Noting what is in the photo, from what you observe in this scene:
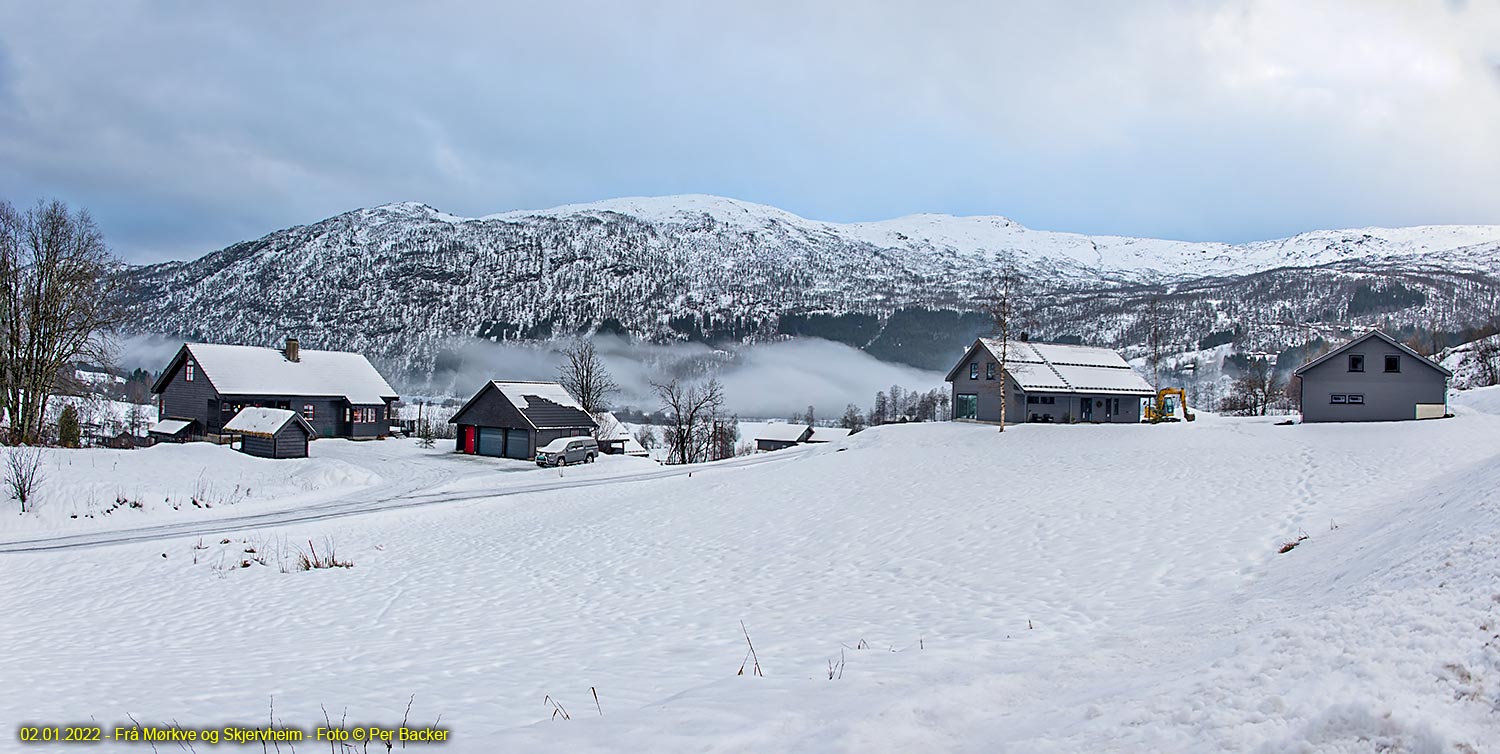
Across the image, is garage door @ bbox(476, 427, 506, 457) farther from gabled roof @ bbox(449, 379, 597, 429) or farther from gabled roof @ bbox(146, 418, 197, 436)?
gabled roof @ bbox(146, 418, 197, 436)

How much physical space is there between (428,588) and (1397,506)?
20679 millimetres

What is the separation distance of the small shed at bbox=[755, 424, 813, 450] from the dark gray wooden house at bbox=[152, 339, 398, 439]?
5514 cm

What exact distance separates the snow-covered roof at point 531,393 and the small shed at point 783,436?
51690mm

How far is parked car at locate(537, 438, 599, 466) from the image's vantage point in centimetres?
5091

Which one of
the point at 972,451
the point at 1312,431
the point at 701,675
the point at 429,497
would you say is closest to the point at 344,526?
the point at 429,497

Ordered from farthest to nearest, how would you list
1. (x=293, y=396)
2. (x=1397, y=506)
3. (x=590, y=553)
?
(x=293, y=396)
(x=590, y=553)
(x=1397, y=506)

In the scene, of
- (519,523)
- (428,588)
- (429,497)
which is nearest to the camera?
(428,588)

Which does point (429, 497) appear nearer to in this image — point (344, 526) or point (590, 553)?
point (344, 526)

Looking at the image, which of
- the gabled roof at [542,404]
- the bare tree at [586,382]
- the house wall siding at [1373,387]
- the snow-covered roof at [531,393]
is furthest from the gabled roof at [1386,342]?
the bare tree at [586,382]

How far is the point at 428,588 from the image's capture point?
15672 millimetres

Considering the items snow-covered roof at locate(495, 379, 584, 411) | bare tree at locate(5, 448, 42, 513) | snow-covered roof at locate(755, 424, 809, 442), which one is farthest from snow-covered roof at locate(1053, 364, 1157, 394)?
bare tree at locate(5, 448, 42, 513)

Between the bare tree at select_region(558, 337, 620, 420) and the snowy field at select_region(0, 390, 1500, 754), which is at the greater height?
the bare tree at select_region(558, 337, 620, 420)

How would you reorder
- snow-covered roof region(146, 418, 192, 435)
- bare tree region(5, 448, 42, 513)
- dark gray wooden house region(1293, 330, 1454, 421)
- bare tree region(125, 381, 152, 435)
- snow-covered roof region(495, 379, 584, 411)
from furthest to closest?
bare tree region(125, 381, 152, 435)
snow-covered roof region(146, 418, 192, 435)
snow-covered roof region(495, 379, 584, 411)
dark gray wooden house region(1293, 330, 1454, 421)
bare tree region(5, 448, 42, 513)

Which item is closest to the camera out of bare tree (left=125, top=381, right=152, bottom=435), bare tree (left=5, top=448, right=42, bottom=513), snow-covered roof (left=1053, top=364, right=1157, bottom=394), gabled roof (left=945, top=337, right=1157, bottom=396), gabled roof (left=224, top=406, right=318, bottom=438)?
bare tree (left=5, top=448, right=42, bottom=513)
